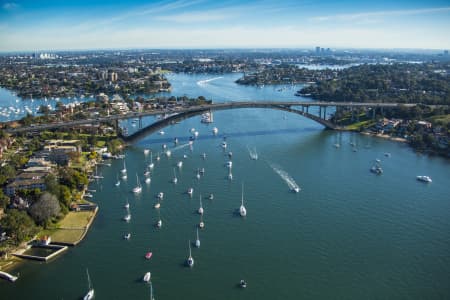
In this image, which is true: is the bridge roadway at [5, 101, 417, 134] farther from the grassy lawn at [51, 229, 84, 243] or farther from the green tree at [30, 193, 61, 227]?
the grassy lawn at [51, 229, 84, 243]

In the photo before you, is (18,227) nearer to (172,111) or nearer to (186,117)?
Answer: (172,111)

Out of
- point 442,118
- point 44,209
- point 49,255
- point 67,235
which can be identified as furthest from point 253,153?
point 442,118

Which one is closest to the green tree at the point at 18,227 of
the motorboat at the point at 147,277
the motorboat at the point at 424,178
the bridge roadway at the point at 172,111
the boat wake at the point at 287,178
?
the motorboat at the point at 147,277

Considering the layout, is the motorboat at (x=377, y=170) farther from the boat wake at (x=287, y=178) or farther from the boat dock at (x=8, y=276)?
the boat dock at (x=8, y=276)

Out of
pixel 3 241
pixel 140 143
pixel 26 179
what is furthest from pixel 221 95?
pixel 3 241

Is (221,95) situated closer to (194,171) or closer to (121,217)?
(194,171)

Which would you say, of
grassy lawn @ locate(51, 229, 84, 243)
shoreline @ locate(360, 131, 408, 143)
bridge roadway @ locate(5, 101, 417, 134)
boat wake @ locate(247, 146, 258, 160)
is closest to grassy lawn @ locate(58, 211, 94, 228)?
grassy lawn @ locate(51, 229, 84, 243)
